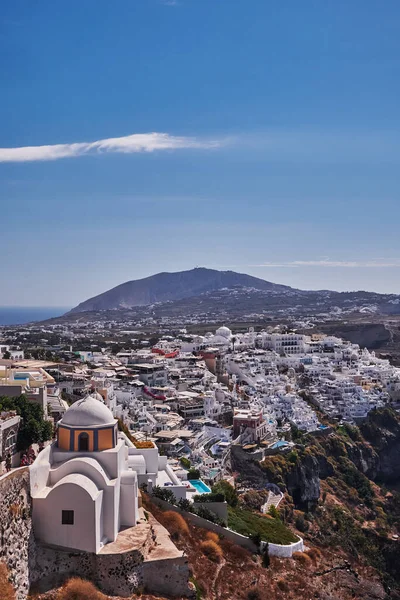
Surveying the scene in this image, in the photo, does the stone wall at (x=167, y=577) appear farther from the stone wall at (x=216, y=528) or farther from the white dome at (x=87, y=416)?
the stone wall at (x=216, y=528)

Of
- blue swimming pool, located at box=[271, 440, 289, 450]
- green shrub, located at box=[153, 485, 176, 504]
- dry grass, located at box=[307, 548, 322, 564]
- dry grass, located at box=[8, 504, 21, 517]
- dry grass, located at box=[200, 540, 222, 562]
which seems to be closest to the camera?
dry grass, located at box=[8, 504, 21, 517]

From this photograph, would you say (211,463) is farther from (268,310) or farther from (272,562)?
(268,310)

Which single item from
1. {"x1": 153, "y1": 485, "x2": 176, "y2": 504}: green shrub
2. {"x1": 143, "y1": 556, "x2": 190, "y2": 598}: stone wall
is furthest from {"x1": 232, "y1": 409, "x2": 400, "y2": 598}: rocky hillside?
{"x1": 143, "y1": 556, "x2": 190, "y2": 598}: stone wall

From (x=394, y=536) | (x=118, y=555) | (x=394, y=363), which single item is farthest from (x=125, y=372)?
(x=394, y=363)

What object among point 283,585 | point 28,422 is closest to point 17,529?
point 28,422

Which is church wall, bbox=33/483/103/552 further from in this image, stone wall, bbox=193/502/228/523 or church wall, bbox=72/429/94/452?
stone wall, bbox=193/502/228/523

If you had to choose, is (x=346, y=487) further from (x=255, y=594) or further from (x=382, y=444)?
(x=255, y=594)
